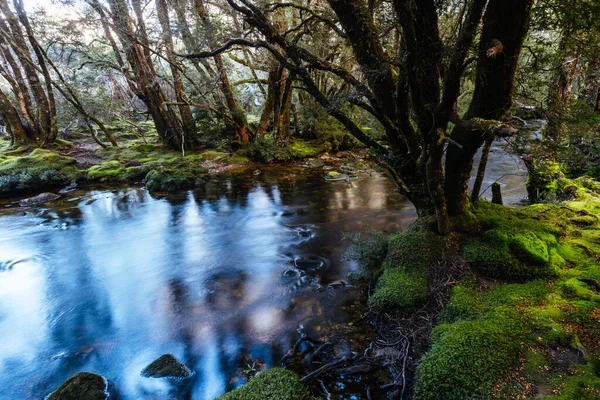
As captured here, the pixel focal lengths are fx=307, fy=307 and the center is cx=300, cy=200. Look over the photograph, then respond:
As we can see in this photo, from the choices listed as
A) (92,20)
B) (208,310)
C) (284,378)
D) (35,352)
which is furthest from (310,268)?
(92,20)

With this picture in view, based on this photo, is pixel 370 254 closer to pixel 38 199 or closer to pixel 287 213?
pixel 287 213

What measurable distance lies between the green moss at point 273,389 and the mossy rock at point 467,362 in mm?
1102

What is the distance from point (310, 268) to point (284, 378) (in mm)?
3122

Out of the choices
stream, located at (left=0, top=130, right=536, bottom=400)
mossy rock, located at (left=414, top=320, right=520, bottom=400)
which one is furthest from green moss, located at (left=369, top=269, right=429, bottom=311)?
mossy rock, located at (left=414, top=320, right=520, bottom=400)

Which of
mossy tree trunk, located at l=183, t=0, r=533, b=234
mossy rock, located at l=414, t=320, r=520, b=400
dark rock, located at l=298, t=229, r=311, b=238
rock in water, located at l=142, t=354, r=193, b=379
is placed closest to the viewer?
mossy rock, located at l=414, t=320, r=520, b=400

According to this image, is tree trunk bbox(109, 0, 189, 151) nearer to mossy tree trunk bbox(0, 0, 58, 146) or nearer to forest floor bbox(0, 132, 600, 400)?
mossy tree trunk bbox(0, 0, 58, 146)

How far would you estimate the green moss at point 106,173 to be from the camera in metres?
14.4

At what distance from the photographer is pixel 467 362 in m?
2.74

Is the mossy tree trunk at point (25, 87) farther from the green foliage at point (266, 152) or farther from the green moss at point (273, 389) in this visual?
the green moss at point (273, 389)

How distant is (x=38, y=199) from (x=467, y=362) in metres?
14.9

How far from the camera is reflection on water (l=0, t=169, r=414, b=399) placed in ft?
13.8

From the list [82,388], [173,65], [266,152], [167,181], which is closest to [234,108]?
[266,152]

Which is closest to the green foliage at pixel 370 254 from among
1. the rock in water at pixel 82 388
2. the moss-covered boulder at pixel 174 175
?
the rock in water at pixel 82 388

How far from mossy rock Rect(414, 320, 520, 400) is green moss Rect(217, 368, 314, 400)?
1.10 metres
